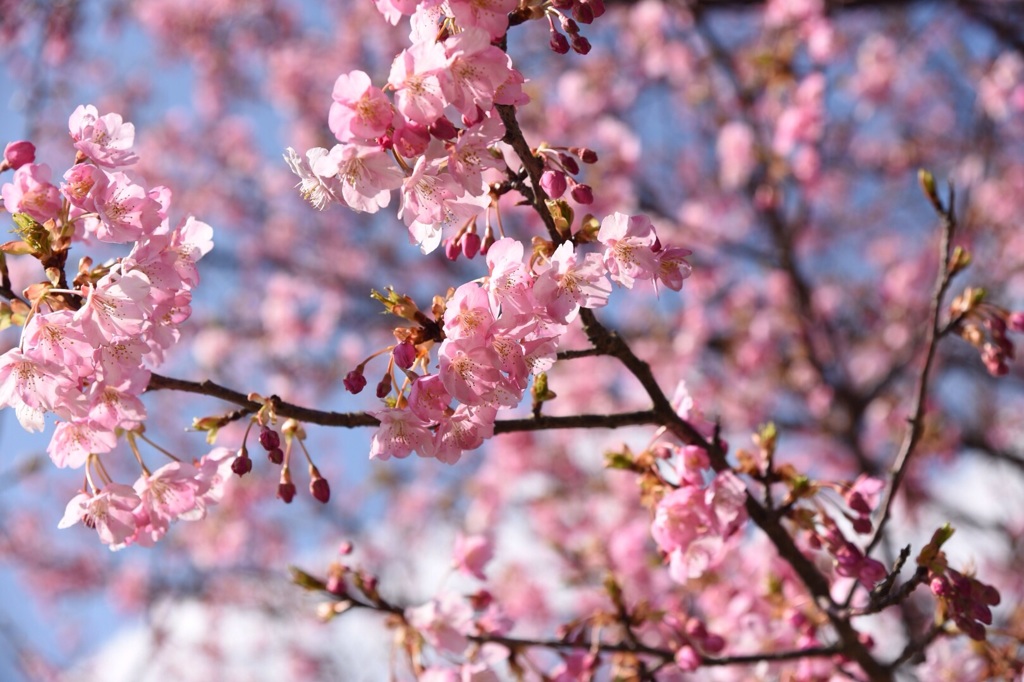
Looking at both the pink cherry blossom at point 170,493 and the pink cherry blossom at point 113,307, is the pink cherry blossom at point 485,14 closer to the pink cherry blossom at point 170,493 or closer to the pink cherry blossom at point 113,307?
the pink cherry blossom at point 113,307

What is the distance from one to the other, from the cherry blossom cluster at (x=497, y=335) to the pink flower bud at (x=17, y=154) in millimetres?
826

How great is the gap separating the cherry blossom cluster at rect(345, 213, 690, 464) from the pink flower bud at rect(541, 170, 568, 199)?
0.10 meters

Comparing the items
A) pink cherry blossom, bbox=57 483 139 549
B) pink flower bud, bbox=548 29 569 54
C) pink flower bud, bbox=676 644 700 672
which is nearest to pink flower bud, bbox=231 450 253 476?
pink cherry blossom, bbox=57 483 139 549

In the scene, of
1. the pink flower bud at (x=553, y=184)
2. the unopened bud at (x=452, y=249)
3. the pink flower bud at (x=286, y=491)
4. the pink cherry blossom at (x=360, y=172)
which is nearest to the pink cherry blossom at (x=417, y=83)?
the pink cherry blossom at (x=360, y=172)

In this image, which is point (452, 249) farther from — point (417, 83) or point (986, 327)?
point (986, 327)

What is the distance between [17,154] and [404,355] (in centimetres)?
93

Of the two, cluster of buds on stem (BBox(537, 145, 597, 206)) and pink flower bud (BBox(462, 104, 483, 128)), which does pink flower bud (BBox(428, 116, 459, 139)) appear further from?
cluster of buds on stem (BBox(537, 145, 597, 206))

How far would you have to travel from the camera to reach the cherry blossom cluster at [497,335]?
157 cm

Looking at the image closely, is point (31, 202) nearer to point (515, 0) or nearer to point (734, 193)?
point (515, 0)

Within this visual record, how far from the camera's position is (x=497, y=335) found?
5.22 feet

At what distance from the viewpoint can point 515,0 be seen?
1521mm

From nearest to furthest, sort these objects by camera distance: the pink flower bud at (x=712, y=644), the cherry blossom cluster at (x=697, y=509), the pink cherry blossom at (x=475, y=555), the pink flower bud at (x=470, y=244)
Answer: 1. the pink flower bud at (x=470, y=244)
2. the cherry blossom cluster at (x=697, y=509)
3. the pink flower bud at (x=712, y=644)
4. the pink cherry blossom at (x=475, y=555)

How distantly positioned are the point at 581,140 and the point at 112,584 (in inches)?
343

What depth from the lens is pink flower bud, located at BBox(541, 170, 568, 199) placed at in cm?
162
